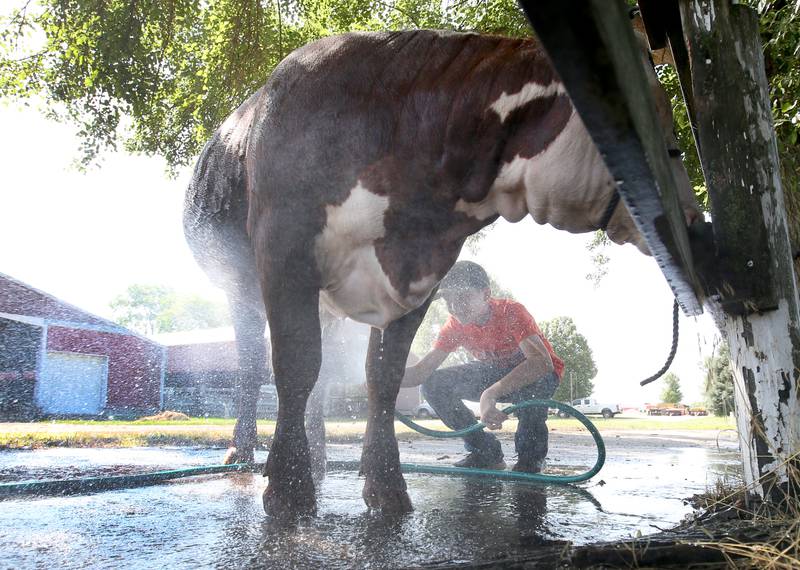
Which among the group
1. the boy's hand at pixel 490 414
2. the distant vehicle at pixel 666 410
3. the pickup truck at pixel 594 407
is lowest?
the distant vehicle at pixel 666 410

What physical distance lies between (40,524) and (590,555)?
199 centimetres

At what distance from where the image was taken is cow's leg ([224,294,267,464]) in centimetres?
464

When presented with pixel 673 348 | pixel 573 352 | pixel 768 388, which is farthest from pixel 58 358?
pixel 573 352

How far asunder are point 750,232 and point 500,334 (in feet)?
9.21

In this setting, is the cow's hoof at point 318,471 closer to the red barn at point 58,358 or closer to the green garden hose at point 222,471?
the green garden hose at point 222,471

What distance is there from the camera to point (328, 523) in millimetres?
2467

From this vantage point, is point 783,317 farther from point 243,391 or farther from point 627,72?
point 243,391

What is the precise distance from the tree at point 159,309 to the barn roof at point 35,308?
4542 centimetres

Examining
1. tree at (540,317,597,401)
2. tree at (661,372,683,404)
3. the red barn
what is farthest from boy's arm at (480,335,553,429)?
tree at (661,372,683,404)

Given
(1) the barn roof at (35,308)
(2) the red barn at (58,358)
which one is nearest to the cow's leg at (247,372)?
(2) the red barn at (58,358)

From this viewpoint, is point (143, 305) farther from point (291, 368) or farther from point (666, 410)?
point (291, 368)

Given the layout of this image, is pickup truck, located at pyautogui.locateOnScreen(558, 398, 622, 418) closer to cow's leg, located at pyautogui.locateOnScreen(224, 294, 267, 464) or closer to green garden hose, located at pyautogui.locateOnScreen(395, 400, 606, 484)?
cow's leg, located at pyautogui.locateOnScreen(224, 294, 267, 464)

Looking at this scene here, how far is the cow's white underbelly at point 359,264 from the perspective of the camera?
8.69ft

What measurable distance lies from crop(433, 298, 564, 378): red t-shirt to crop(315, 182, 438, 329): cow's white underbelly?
193 cm
